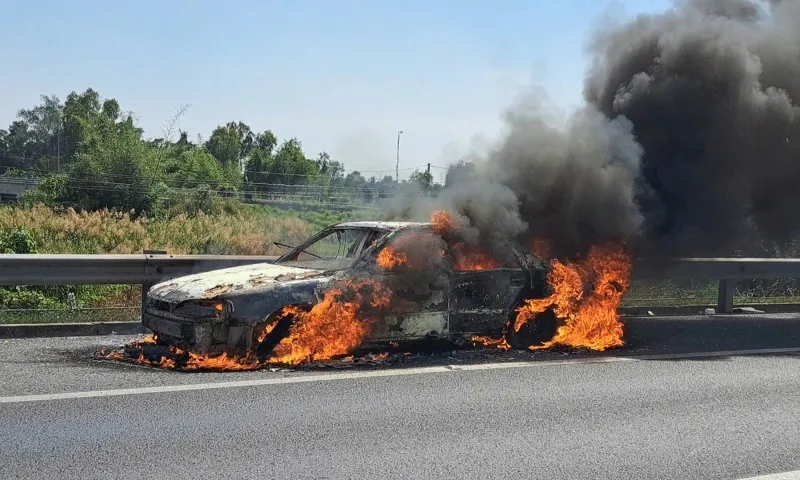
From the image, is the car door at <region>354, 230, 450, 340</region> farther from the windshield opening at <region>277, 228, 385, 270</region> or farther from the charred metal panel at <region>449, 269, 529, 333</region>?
the windshield opening at <region>277, 228, 385, 270</region>

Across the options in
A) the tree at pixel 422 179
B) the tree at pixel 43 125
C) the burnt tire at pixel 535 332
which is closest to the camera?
the burnt tire at pixel 535 332

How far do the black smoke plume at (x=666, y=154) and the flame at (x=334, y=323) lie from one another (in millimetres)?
1420

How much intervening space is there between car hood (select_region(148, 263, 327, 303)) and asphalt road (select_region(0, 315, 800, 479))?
719 mm

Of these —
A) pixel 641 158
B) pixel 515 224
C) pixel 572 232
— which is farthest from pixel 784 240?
pixel 515 224

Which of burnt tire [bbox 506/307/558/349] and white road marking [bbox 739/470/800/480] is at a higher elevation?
burnt tire [bbox 506/307/558/349]

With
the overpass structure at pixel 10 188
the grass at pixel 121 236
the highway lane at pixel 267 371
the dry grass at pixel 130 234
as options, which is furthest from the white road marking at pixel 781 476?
the overpass structure at pixel 10 188

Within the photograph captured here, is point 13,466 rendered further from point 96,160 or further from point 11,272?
point 96,160

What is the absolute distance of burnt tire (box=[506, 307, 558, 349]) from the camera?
27.0ft

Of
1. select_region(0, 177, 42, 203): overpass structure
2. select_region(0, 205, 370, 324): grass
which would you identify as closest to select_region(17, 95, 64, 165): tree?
select_region(0, 177, 42, 203): overpass structure

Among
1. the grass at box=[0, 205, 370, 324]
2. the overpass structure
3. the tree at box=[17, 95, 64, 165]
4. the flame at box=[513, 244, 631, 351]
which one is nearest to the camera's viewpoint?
the flame at box=[513, 244, 631, 351]

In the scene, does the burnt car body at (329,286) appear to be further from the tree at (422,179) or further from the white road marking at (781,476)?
the white road marking at (781,476)

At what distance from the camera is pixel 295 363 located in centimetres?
698

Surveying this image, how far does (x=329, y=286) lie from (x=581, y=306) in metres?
3.05

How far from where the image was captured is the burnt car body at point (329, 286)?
6730 mm
